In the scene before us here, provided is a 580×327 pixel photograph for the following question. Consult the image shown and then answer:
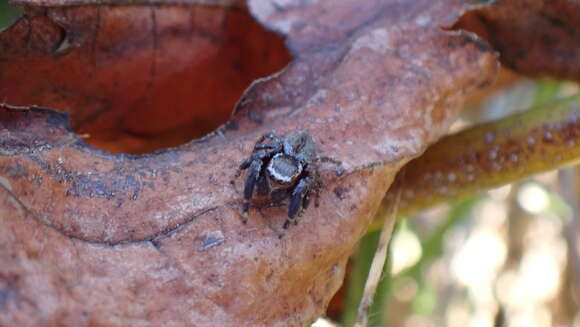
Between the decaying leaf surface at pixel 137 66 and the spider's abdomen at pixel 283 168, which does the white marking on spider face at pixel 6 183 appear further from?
the spider's abdomen at pixel 283 168

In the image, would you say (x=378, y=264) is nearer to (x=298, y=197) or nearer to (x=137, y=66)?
(x=298, y=197)

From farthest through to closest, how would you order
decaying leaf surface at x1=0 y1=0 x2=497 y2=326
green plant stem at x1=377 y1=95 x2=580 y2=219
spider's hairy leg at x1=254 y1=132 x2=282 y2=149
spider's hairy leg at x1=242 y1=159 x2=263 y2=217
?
green plant stem at x1=377 y1=95 x2=580 y2=219 < spider's hairy leg at x1=254 y1=132 x2=282 y2=149 < spider's hairy leg at x1=242 y1=159 x2=263 y2=217 < decaying leaf surface at x1=0 y1=0 x2=497 y2=326

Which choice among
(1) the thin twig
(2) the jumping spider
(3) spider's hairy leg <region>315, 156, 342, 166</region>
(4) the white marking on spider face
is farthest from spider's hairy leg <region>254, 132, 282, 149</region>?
(4) the white marking on spider face

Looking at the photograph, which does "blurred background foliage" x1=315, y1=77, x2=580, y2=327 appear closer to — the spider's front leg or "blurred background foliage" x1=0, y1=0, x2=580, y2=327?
"blurred background foliage" x1=0, y1=0, x2=580, y2=327

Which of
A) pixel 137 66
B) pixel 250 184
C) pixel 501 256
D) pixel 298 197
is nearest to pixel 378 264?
pixel 298 197

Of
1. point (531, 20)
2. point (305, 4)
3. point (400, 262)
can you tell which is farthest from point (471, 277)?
point (305, 4)
